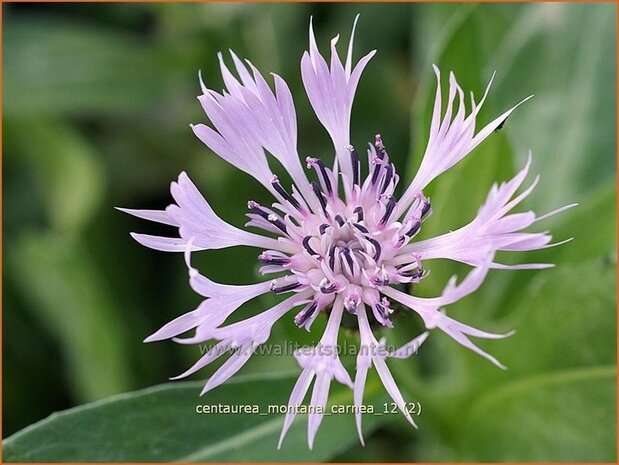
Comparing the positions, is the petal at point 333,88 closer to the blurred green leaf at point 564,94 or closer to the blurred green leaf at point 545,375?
the blurred green leaf at point 545,375

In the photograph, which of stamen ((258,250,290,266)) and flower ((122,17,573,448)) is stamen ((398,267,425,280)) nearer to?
flower ((122,17,573,448))

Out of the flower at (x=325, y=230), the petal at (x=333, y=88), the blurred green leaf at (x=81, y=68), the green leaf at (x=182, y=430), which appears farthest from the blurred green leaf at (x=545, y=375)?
the blurred green leaf at (x=81, y=68)

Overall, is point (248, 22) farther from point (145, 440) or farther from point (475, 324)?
point (145, 440)

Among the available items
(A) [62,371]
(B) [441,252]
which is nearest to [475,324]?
(B) [441,252]

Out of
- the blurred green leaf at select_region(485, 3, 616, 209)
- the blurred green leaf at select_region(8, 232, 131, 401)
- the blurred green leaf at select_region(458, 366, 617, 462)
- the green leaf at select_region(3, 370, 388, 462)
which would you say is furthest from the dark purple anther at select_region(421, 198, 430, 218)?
the blurred green leaf at select_region(8, 232, 131, 401)

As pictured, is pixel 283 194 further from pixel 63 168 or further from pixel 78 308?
pixel 63 168

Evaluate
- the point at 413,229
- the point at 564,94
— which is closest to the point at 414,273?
the point at 413,229

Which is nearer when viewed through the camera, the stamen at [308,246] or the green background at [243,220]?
the stamen at [308,246]
